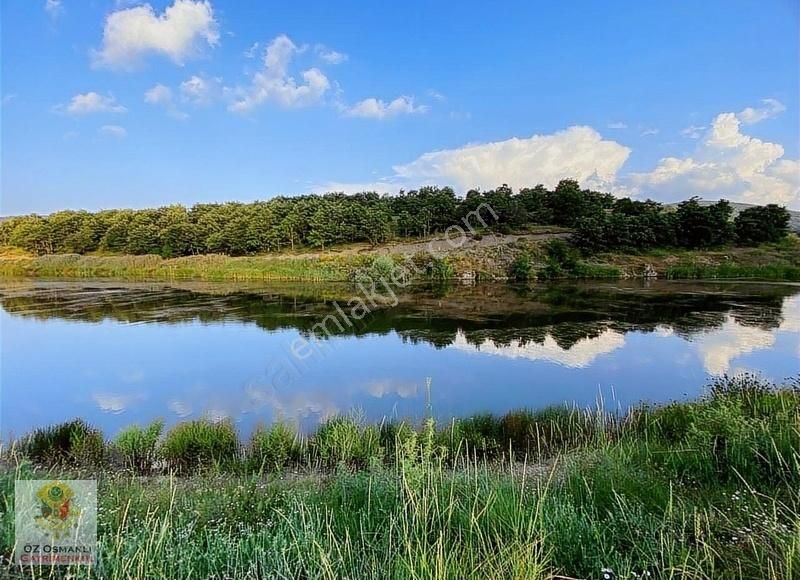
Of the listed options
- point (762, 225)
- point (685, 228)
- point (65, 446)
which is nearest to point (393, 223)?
point (685, 228)

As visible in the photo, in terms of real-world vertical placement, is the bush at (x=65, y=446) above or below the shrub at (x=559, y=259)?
below

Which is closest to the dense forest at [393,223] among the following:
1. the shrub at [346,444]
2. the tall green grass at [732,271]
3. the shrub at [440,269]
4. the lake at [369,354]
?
the tall green grass at [732,271]

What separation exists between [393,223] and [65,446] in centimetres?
4169

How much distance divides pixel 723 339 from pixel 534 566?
49.5 feet

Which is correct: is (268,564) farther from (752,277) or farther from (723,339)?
(752,277)

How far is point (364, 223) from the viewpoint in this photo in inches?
1789

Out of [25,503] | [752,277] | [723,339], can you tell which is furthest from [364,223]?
[25,503]

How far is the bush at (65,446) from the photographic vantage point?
594 centimetres

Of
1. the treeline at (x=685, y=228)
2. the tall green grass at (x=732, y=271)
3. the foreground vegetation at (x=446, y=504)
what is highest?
the treeline at (x=685, y=228)

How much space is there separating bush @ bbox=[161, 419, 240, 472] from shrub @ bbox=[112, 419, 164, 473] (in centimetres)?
15

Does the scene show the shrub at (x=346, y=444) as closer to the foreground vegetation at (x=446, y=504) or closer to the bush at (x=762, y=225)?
the foreground vegetation at (x=446, y=504)

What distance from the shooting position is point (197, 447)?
241 inches

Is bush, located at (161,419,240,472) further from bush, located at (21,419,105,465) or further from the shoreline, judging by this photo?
the shoreline

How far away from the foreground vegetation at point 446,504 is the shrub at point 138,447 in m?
0.02
